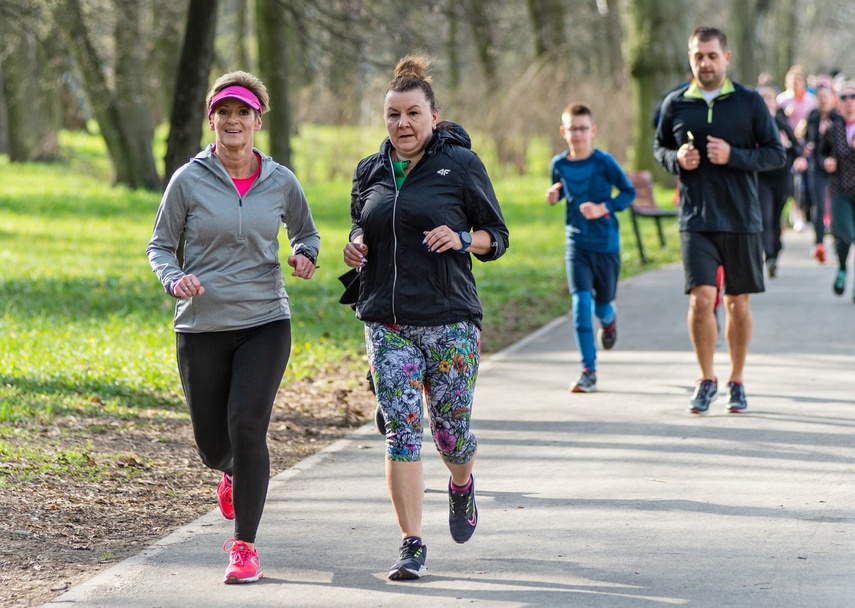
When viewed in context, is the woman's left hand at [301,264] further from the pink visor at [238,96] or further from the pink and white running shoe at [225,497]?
the pink and white running shoe at [225,497]

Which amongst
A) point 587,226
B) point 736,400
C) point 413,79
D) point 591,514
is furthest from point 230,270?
point 587,226

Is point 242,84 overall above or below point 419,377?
above

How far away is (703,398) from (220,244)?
158 inches

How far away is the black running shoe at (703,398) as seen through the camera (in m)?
8.28

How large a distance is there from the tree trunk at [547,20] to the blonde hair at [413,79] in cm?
2476

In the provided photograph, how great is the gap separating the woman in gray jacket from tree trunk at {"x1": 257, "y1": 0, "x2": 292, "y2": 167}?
658 inches

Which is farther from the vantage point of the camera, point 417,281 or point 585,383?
point 585,383

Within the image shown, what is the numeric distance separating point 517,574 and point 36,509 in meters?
2.39

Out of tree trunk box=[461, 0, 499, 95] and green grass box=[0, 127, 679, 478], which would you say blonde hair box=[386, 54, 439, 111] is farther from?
tree trunk box=[461, 0, 499, 95]

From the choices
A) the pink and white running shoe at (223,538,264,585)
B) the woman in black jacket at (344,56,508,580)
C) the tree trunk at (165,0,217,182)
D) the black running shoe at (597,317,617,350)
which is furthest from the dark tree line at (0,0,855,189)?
the pink and white running shoe at (223,538,264,585)

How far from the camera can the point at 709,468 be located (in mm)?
6867

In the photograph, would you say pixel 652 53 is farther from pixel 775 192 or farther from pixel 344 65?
pixel 775 192

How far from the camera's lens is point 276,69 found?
22703 millimetres

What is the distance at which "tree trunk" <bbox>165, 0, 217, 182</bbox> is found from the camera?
428 inches
